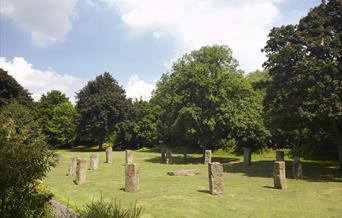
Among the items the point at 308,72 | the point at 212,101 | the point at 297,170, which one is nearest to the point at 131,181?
the point at 297,170

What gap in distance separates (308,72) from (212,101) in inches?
440

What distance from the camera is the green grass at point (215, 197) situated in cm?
1392

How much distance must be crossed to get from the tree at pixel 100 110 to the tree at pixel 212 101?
61.9 ft

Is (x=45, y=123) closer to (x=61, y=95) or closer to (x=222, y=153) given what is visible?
(x=61, y=95)

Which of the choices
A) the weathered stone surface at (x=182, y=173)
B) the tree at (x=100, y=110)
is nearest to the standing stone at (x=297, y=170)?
the weathered stone surface at (x=182, y=173)

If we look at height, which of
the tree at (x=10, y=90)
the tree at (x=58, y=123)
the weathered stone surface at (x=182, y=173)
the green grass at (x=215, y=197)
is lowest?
the green grass at (x=215, y=197)

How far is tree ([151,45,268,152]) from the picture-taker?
3284 centimetres

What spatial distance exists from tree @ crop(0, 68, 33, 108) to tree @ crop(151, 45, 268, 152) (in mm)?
24025

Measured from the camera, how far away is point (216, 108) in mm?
32750

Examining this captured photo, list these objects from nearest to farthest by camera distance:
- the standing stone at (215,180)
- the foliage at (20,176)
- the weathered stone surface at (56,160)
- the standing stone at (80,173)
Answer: the foliage at (20,176), the weathered stone surface at (56,160), the standing stone at (215,180), the standing stone at (80,173)

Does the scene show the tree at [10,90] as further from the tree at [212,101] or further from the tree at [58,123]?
the tree at [212,101]

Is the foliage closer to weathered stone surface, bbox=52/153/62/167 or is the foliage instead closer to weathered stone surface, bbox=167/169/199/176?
weathered stone surface, bbox=52/153/62/167

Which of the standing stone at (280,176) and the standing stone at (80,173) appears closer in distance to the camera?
the standing stone at (280,176)

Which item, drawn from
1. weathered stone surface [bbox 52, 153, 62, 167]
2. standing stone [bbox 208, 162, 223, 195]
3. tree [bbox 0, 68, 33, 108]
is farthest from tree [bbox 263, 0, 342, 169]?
tree [bbox 0, 68, 33, 108]
